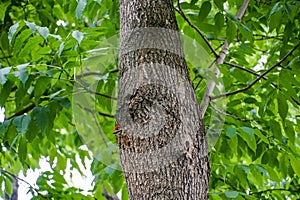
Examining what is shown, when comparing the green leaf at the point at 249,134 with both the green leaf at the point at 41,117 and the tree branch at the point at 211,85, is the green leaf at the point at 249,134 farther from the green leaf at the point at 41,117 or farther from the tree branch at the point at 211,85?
the green leaf at the point at 41,117

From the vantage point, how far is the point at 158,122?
0.93 metres

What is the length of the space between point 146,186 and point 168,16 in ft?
1.25

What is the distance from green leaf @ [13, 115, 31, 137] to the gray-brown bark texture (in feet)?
1.47

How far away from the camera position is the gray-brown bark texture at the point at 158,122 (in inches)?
35.9

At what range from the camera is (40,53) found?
1399 millimetres

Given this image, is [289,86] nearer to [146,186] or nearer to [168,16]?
[168,16]

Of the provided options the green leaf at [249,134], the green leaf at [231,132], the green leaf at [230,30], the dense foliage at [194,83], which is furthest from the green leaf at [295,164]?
the green leaf at [230,30]

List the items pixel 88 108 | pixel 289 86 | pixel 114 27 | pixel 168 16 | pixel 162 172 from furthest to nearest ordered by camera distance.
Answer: pixel 114 27, pixel 88 108, pixel 289 86, pixel 168 16, pixel 162 172

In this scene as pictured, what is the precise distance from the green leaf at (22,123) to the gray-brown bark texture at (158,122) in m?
0.45

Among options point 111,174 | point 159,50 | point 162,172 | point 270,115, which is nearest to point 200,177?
point 162,172

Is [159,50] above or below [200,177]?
above

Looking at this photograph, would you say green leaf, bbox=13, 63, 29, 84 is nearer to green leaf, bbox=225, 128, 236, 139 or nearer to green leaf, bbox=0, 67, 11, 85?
green leaf, bbox=0, 67, 11, 85

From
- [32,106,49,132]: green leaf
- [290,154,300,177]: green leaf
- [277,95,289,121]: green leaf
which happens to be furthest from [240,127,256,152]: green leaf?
[32,106,49,132]: green leaf

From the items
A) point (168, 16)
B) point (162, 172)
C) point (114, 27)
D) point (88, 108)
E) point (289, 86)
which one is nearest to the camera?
point (162, 172)
